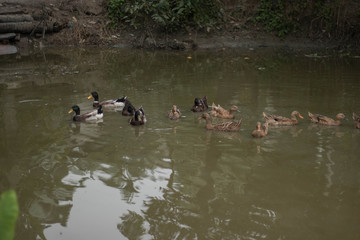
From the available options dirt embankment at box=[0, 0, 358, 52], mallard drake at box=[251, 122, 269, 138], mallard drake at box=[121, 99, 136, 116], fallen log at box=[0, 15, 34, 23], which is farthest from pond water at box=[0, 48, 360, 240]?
fallen log at box=[0, 15, 34, 23]

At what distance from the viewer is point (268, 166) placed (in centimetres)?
712

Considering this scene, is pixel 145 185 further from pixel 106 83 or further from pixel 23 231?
pixel 106 83

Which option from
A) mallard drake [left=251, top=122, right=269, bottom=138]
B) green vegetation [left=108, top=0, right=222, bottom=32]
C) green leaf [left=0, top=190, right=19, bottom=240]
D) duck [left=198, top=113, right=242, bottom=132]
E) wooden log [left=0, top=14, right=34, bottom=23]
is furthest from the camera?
green vegetation [left=108, top=0, right=222, bottom=32]

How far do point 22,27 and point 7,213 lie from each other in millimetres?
21188

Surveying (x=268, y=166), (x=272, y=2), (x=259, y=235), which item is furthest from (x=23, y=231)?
(x=272, y=2)

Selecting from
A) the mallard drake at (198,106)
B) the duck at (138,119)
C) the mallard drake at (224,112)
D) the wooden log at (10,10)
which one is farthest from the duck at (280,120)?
the wooden log at (10,10)

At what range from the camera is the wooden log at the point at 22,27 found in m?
20.5

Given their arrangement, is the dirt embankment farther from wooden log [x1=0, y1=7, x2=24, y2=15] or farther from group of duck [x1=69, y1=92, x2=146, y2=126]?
group of duck [x1=69, y1=92, x2=146, y2=126]

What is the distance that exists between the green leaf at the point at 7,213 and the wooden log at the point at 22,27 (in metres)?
20.7

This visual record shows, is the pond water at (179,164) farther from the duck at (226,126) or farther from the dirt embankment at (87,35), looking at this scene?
the dirt embankment at (87,35)

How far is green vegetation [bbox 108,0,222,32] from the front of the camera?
21406 mm

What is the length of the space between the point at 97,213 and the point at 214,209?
5.17ft

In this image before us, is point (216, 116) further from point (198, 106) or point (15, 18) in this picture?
point (15, 18)

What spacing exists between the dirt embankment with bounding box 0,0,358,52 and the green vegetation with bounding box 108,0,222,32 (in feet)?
1.73
